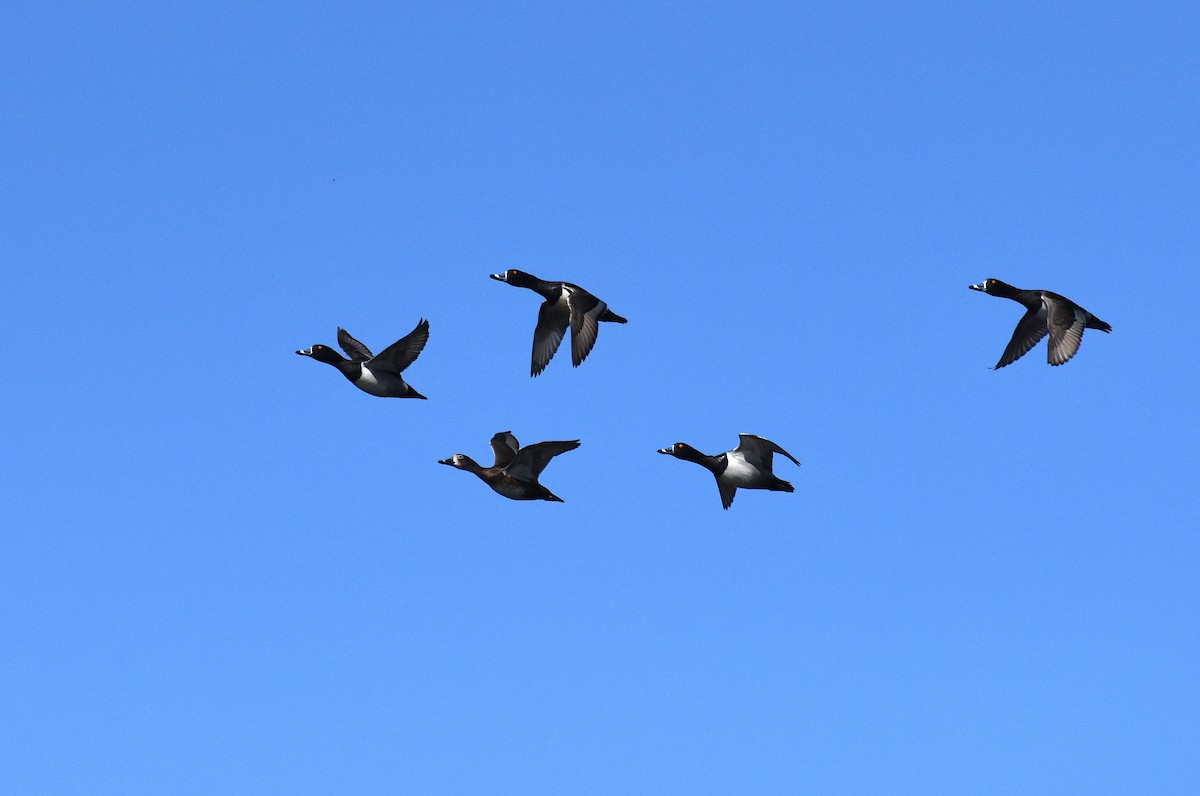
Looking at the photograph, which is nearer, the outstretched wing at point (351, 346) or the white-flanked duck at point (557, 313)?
the white-flanked duck at point (557, 313)

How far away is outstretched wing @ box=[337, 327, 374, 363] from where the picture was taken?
41.7 m

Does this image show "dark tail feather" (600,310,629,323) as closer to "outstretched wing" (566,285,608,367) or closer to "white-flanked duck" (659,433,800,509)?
"outstretched wing" (566,285,608,367)

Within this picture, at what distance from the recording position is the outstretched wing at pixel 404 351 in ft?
122

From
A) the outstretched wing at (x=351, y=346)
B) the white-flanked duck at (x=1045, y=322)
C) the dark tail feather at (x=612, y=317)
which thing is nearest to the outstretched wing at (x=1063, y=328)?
the white-flanked duck at (x=1045, y=322)

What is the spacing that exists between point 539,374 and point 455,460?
3.25 meters

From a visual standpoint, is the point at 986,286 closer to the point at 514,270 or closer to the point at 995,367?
the point at 995,367

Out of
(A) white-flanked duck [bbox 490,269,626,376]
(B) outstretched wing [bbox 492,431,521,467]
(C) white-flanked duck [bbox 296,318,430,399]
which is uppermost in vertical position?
(A) white-flanked duck [bbox 490,269,626,376]

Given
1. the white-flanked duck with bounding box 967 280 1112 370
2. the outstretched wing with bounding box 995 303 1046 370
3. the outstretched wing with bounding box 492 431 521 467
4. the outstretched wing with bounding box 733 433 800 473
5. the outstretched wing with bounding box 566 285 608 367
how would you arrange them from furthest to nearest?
the outstretched wing with bounding box 995 303 1046 370, the white-flanked duck with bounding box 967 280 1112 370, the outstretched wing with bounding box 492 431 521 467, the outstretched wing with bounding box 566 285 608 367, the outstretched wing with bounding box 733 433 800 473

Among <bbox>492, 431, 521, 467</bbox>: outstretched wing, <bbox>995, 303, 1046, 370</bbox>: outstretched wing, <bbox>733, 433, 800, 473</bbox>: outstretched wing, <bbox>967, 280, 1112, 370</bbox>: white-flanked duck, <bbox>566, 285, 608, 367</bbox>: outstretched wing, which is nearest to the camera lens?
<bbox>733, 433, 800, 473</bbox>: outstretched wing

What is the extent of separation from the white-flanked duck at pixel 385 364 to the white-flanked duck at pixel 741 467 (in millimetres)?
7018

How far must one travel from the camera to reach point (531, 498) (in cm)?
3678

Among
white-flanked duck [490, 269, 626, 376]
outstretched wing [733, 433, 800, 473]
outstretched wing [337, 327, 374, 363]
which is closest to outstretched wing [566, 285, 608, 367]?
white-flanked duck [490, 269, 626, 376]

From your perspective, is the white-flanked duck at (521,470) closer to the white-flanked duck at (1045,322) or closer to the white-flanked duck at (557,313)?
the white-flanked duck at (557,313)

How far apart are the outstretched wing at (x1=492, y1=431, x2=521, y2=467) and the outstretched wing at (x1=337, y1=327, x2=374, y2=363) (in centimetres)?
516
